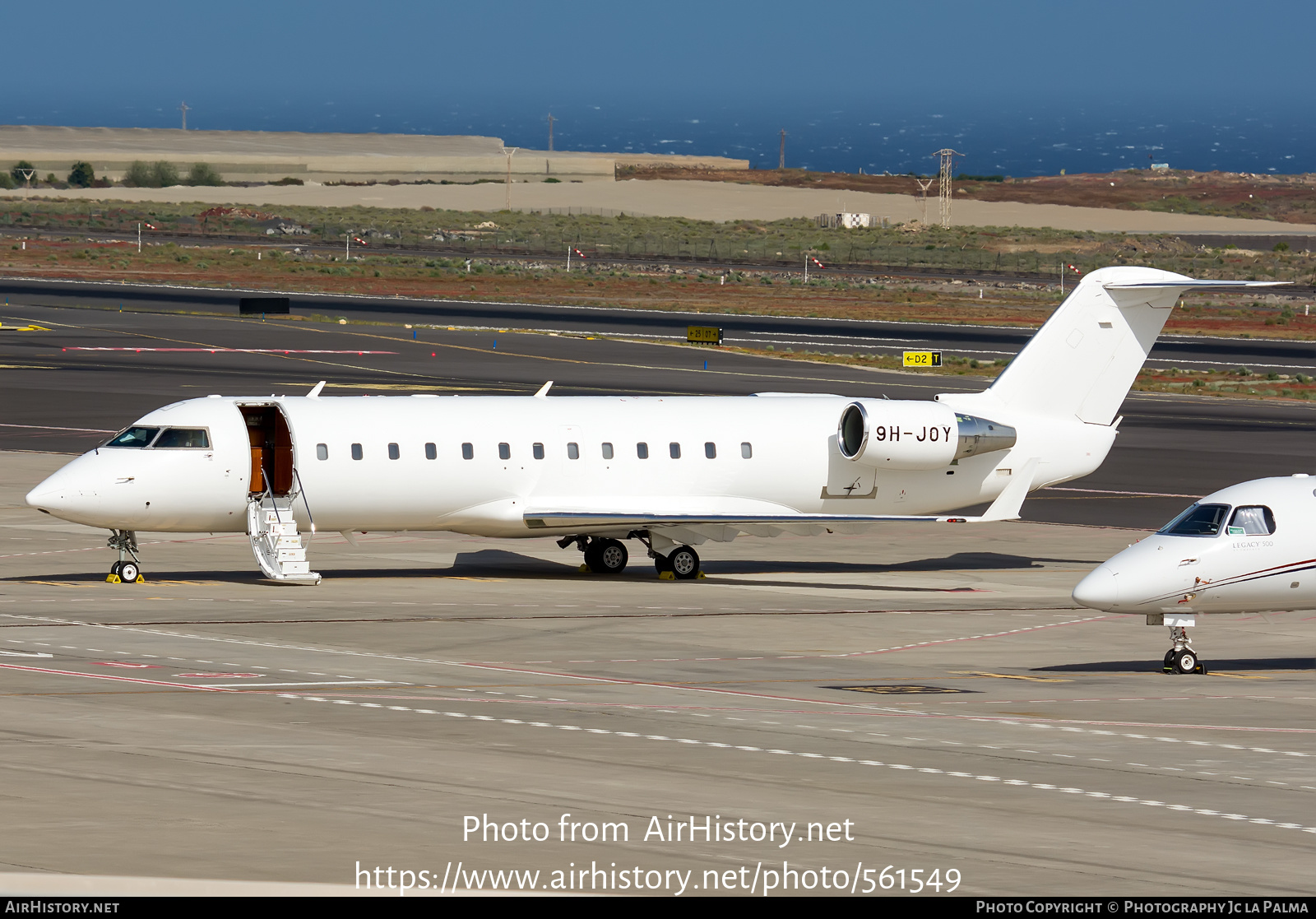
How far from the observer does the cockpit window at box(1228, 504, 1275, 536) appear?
27.3 meters

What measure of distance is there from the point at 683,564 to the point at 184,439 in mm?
9858

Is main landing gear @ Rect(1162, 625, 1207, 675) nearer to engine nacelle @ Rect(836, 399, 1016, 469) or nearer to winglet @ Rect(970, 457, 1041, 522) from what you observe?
winglet @ Rect(970, 457, 1041, 522)

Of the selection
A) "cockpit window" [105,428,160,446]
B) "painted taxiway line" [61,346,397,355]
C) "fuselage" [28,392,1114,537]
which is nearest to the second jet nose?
"fuselage" [28,392,1114,537]

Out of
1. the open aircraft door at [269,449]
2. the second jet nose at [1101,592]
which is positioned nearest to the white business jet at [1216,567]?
the second jet nose at [1101,592]

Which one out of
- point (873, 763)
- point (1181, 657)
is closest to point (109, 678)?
point (873, 763)

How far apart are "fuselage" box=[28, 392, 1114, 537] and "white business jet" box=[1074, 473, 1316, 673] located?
10.8m

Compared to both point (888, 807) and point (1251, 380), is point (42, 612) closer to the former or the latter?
point (888, 807)

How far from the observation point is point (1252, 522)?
27422 millimetres

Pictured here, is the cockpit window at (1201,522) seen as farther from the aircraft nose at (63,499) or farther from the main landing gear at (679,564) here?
the aircraft nose at (63,499)

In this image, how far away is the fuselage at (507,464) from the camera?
114ft

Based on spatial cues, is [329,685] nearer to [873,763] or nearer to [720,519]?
[873,763]

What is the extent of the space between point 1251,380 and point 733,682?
2391 inches

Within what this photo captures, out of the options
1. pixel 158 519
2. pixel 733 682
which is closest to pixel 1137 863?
pixel 733 682

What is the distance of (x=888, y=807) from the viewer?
1772 centimetres
